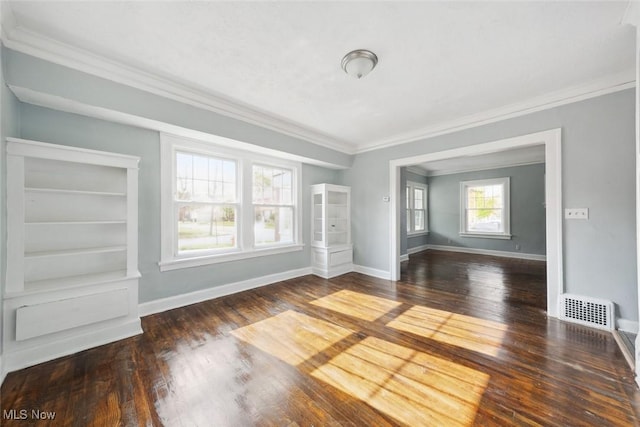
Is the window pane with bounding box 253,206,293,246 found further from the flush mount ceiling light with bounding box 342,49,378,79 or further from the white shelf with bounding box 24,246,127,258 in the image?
the flush mount ceiling light with bounding box 342,49,378,79

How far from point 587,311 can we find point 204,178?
16.3 feet

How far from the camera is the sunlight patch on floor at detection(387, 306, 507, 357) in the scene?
7.39 feet

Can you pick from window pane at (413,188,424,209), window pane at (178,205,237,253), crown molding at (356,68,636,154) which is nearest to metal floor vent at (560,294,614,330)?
crown molding at (356,68,636,154)

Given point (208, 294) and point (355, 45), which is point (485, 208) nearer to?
point (355, 45)

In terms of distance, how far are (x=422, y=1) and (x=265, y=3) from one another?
105 cm

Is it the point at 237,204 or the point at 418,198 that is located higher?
the point at 418,198

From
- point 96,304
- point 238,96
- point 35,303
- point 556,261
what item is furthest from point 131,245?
point 556,261

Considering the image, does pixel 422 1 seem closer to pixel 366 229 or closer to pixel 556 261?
pixel 556 261

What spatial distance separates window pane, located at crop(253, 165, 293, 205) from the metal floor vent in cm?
408

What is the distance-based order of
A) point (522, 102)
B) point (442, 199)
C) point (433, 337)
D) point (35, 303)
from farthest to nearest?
point (442, 199) < point (522, 102) < point (433, 337) < point (35, 303)

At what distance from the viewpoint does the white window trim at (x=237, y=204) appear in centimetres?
305

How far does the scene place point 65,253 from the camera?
7.27ft

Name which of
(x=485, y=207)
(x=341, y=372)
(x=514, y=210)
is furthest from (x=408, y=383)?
(x=485, y=207)

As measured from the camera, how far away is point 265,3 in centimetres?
161
